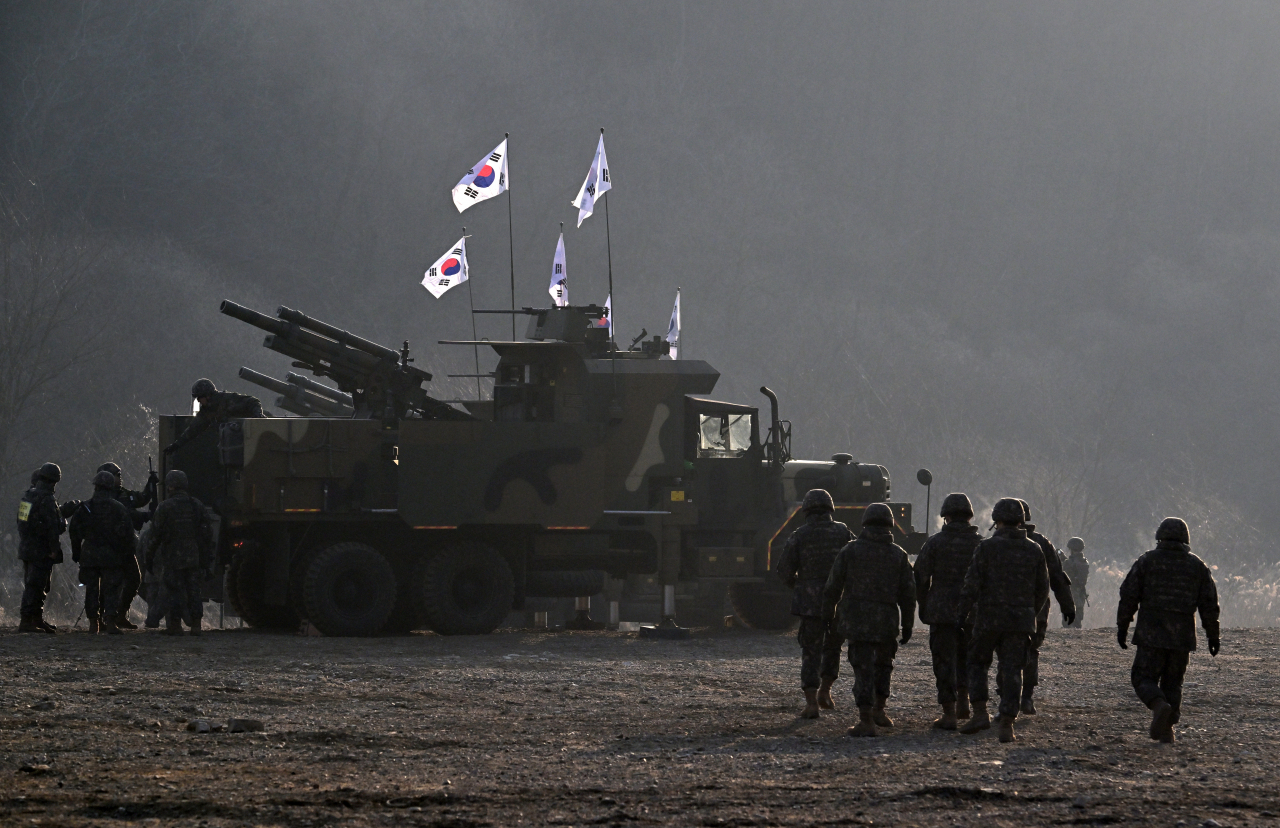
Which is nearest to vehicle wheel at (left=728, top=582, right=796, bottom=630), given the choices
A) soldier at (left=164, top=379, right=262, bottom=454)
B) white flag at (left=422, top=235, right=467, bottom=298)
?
white flag at (left=422, top=235, right=467, bottom=298)

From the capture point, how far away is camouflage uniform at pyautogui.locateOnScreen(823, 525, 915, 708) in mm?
10539

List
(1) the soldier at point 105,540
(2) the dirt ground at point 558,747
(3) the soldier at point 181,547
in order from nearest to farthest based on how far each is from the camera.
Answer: (2) the dirt ground at point 558,747 < (3) the soldier at point 181,547 < (1) the soldier at point 105,540

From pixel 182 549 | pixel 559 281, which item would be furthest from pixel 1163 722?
pixel 559 281

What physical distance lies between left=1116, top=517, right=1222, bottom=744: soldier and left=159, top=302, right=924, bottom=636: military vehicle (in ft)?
31.0

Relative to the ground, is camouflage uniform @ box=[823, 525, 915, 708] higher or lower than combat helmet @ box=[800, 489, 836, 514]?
lower

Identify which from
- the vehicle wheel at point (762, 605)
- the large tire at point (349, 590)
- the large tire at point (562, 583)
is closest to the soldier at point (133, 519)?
the large tire at point (349, 590)

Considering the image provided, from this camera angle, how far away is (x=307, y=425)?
1805 centimetres

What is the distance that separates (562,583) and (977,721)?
942cm

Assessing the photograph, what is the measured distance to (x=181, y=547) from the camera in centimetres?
1709

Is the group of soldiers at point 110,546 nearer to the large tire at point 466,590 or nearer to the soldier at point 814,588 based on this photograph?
the large tire at point 466,590

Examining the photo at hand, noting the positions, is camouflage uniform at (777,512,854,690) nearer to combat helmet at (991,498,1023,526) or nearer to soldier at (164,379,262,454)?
combat helmet at (991,498,1023,526)

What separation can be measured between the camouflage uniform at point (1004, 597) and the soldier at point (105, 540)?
34.5ft

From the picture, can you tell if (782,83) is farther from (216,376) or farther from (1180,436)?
(216,376)

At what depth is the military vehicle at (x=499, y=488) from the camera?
1803 cm
